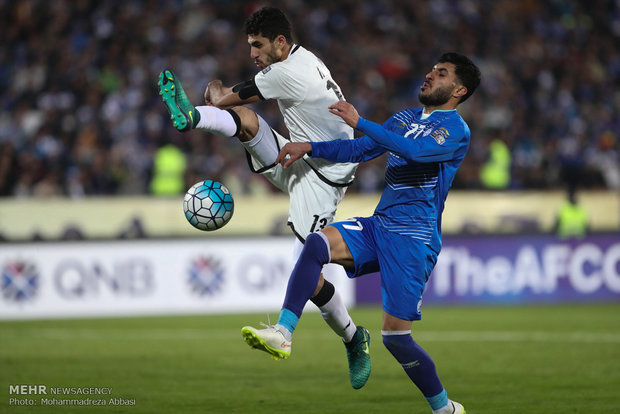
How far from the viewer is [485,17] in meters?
22.5

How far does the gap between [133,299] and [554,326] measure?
5.88 meters

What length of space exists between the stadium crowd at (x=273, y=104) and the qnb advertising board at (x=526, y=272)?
3.17 metres

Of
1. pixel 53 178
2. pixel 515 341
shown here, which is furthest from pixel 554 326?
pixel 53 178

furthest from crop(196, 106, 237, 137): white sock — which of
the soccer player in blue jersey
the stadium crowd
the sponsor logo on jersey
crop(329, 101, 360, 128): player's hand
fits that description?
the stadium crowd

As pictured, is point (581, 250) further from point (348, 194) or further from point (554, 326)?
point (348, 194)

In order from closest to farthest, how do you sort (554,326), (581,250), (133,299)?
(554,326) < (133,299) < (581,250)

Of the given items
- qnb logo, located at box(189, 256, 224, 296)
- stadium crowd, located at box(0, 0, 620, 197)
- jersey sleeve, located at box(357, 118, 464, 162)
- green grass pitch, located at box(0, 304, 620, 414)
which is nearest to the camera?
jersey sleeve, located at box(357, 118, 464, 162)

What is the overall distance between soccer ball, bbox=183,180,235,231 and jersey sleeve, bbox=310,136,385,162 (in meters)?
0.88

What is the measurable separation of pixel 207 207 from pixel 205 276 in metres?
7.36

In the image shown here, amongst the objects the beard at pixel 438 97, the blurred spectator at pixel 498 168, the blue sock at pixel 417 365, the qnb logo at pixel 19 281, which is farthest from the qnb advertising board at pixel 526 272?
the beard at pixel 438 97

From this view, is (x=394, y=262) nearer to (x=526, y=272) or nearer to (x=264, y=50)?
(x=264, y=50)

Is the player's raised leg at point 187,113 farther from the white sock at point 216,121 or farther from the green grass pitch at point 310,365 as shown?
the green grass pitch at point 310,365

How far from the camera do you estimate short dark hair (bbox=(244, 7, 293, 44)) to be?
639 cm

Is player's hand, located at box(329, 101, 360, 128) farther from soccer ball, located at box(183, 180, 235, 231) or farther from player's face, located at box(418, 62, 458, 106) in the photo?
soccer ball, located at box(183, 180, 235, 231)
